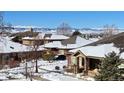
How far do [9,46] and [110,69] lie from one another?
0.66m

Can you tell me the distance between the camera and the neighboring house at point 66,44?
347cm

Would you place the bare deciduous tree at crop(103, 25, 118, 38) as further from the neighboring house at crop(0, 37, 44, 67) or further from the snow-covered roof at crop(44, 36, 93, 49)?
the neighboring house at crop(0, 37, 44, 67)

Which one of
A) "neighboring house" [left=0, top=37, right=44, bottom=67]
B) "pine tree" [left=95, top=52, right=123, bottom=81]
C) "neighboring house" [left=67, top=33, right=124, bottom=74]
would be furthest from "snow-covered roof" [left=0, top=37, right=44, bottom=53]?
"pine tree" [left=95, top=52, right=123, bottom=81]

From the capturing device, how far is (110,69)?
11.2ft

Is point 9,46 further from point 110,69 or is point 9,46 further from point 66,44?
point 110,69

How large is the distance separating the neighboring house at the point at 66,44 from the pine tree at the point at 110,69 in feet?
0.57

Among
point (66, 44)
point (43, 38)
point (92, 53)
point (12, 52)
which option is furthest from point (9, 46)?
point (92, 53)

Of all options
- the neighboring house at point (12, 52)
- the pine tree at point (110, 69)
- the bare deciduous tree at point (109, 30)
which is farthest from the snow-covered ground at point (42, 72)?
the bare deciduous tree at point (109, 30)

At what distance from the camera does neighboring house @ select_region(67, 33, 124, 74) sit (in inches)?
135

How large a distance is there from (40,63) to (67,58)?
179 mm
